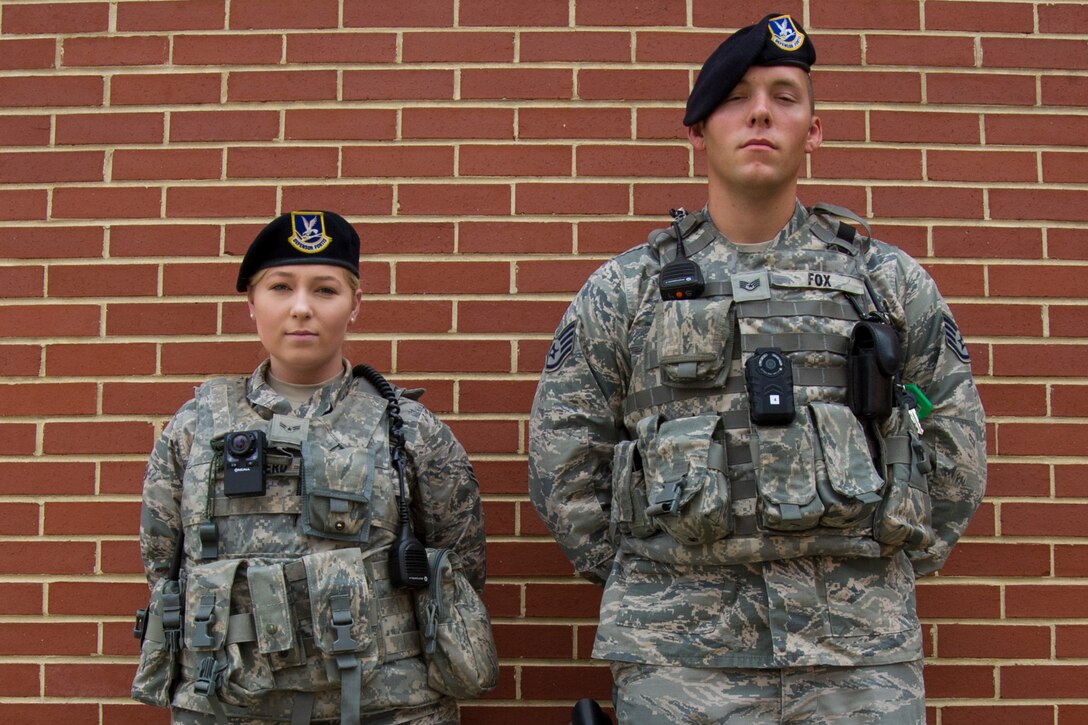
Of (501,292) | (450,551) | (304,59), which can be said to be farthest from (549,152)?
(450,551)

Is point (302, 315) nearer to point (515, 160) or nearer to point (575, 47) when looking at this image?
point (515, 160)

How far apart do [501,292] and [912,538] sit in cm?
145

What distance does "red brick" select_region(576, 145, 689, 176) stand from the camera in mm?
3539

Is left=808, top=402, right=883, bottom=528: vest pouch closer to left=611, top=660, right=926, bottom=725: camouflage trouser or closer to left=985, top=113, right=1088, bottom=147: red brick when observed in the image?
left=611, top=660, right=926, bottom=725: camouflage trouser

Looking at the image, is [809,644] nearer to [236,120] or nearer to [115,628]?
[115,628]

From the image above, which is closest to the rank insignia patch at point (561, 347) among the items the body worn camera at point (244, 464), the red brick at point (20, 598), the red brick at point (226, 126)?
the body worn camera at point (244, 464)

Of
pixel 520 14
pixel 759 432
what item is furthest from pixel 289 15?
pixel 759 432

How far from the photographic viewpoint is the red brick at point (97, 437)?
349 centimetres

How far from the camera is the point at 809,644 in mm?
2502

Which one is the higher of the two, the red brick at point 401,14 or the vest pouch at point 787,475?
the red brick at point 401,14

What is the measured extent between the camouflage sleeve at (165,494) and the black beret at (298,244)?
43cm

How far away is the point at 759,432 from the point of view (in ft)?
8.46

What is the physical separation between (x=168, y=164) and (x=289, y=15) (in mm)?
590

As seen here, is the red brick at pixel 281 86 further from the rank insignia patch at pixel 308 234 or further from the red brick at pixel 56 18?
the rank insignia patch at pixel 308 234
